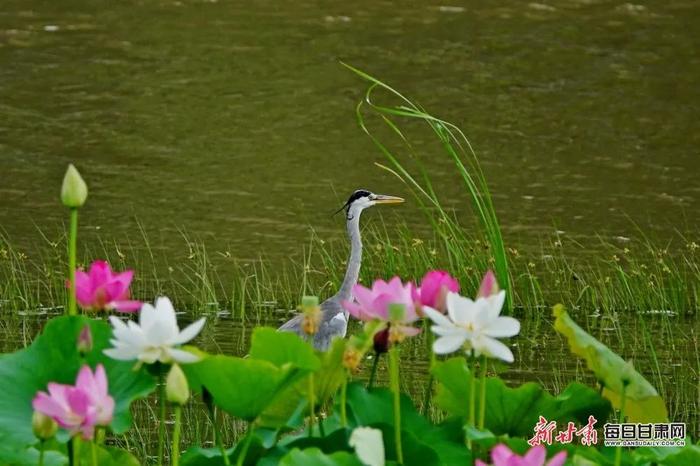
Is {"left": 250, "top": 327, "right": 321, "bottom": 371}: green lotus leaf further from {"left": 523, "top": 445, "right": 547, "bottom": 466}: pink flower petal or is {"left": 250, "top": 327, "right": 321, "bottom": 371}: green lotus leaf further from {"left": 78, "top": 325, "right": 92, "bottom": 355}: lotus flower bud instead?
{"left": 523, "top": 445, "right": 547, "bottom": 466}: pink flower petal

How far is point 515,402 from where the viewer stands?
3.34 m

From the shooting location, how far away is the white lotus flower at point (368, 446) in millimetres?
2650

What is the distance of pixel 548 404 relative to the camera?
330cm

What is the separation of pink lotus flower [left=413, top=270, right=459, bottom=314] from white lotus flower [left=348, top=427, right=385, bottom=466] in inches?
17.4

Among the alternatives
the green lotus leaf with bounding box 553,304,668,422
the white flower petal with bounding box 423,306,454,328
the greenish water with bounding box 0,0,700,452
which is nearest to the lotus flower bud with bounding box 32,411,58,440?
the white flower petal with bounding box 423,306,454,328

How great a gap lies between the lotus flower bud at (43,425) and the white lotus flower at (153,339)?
0.18m

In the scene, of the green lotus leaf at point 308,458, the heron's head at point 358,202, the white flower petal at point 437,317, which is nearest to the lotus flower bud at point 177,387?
the green lotus leaf at point 308,458

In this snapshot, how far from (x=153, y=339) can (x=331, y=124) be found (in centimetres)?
1433

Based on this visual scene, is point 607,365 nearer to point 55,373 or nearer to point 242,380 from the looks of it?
point 242,380

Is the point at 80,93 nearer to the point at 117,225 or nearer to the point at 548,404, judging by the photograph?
the point at 117,225

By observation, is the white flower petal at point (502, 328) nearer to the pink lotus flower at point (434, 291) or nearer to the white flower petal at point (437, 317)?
the white flower petal at point (437, 317)

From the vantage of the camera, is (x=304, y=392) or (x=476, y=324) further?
(x=304, y=392)

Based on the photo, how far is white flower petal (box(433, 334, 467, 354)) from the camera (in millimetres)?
2820

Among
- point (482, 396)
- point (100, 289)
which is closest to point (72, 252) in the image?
point (100, 289)
